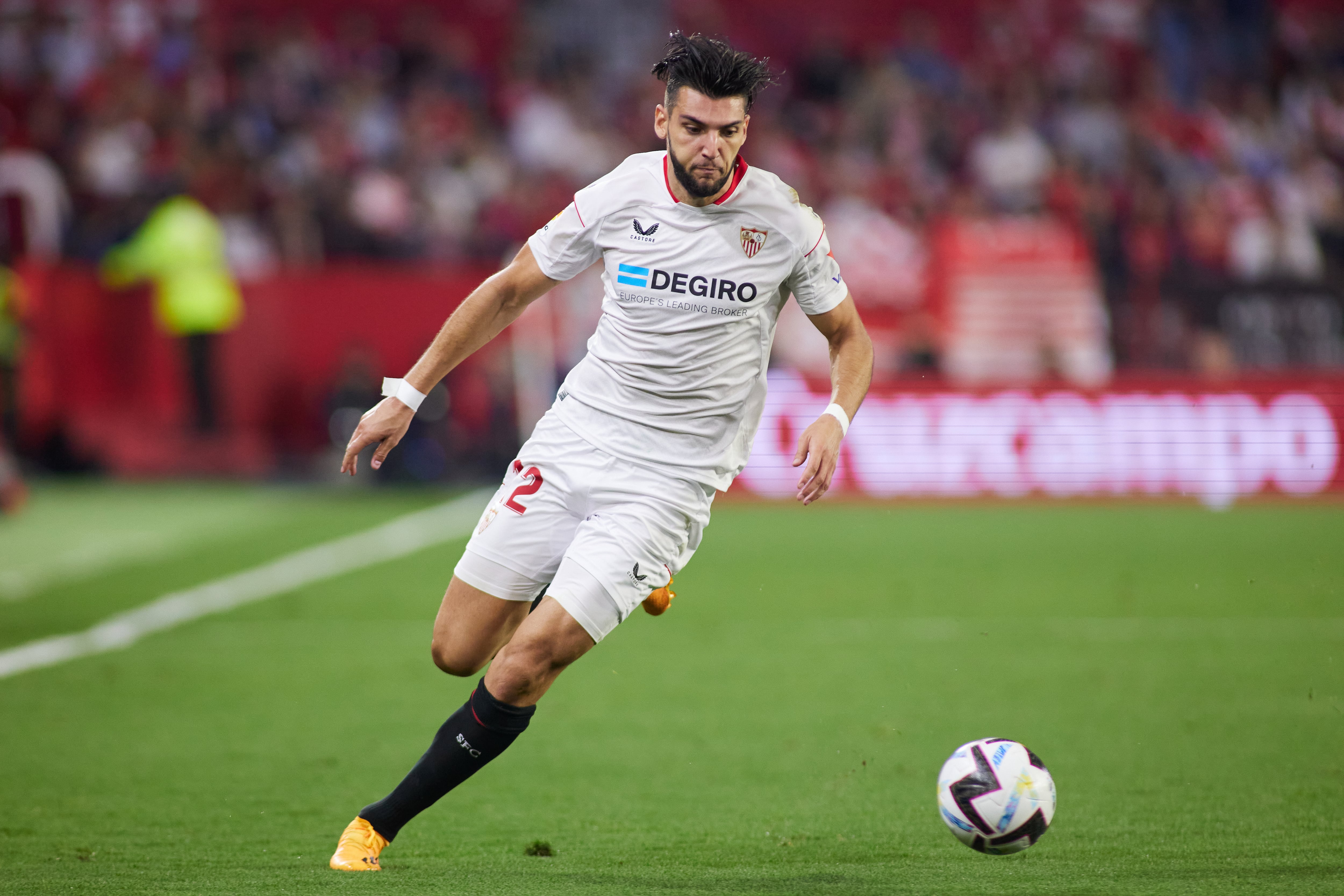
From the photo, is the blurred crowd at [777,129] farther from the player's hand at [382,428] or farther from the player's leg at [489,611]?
the player's hand at [382,428]

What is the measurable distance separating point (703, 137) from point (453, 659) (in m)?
1.85

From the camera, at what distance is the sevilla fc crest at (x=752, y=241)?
5070 millimetres

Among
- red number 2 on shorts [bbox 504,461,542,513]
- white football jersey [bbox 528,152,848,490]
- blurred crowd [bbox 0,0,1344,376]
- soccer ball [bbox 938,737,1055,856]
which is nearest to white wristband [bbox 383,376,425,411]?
red number 2 on shorts [bbox 504,461,542,513]

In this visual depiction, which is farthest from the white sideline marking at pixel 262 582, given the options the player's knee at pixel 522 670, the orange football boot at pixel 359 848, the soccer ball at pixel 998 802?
the soccer ball at pixel 998 802

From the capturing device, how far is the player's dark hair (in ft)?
15.8

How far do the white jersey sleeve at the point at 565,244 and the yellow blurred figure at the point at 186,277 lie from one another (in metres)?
12.6

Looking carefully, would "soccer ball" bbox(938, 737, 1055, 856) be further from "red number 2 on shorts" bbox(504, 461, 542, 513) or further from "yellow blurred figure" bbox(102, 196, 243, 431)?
"yellow blurred figure" bbox(102, 196, 243, 431)

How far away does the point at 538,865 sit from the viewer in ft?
16.0

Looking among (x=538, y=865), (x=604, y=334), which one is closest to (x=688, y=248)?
(x=604, y=334)

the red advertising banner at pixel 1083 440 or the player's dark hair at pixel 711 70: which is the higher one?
the player's dark hair at pixel 711 70

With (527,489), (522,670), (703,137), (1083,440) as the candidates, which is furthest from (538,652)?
(1083,440)

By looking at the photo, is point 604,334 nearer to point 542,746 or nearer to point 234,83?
point 542,746

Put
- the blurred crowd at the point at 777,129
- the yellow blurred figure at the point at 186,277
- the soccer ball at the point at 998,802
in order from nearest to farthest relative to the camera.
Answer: the soccer ball at the point at 998,802 → the yellow blurred figure at the point at 186,277 → the blurred crowd at the point at 777,129

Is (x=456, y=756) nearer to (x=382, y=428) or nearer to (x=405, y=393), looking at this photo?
(x=382, y=428)
